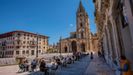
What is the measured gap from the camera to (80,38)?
72375 mm

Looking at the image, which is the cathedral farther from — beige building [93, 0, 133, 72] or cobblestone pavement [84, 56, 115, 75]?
beige building [93, 0, 133, 72]

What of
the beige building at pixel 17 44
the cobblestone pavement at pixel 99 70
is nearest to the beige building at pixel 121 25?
the cobblestone pavement at pixel 99 70

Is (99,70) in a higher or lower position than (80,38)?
lower

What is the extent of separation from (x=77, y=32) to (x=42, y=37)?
22.5m

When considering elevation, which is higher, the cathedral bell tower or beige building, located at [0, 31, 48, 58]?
the cathedral bell tower

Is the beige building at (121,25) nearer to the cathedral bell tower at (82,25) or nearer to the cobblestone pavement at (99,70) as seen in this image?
the cobblestone pavement at (99,70)

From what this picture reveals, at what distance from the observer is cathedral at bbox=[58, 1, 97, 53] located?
7081 centimetres

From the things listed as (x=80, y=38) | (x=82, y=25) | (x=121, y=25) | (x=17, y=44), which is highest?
(x=82, y=25)

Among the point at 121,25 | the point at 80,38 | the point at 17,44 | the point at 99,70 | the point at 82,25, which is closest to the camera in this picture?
the point at 121,25

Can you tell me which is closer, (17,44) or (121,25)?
(121,25)

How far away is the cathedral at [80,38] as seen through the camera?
70.8m

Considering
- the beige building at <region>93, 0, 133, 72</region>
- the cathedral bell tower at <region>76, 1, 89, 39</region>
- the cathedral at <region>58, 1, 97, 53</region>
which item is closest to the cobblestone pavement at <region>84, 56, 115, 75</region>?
the beige building at <region>93, 0, 133, 72</region>

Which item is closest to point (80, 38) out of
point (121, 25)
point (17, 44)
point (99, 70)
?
point (17, 44)

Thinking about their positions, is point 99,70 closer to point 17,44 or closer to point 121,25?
point 121,25
